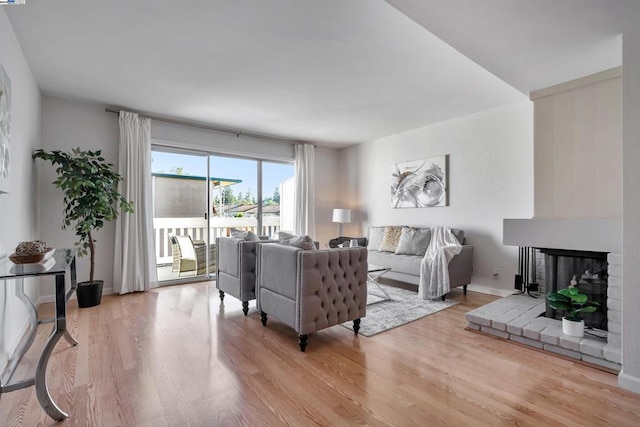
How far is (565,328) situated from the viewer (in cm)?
246

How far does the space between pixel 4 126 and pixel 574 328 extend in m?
4.36

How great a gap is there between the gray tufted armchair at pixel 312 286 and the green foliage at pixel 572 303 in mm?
1552

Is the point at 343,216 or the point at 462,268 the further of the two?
the point at 343,216

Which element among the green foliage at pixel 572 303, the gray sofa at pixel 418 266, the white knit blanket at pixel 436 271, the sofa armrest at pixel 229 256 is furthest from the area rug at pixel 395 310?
the sofa armrest at pixel 229 256

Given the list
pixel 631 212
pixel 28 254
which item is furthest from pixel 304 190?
pixel 631 212

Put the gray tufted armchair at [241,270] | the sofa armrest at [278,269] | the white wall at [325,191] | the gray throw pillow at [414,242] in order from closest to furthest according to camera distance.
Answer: the sofa armrest at [278,269], the gray tufted armchair at [241,270], the gray throw pillow at [414,242], the white wall at [325,191]

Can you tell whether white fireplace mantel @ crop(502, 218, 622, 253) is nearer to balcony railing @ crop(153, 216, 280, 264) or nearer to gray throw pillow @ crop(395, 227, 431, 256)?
gray throw pillow @ crop(395, 227, 431, 256)

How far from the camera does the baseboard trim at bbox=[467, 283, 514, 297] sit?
406cm

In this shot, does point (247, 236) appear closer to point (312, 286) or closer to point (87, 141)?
point (312, 286)

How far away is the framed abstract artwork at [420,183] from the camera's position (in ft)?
15.7

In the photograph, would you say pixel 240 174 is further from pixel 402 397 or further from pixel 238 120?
pixel 402 397

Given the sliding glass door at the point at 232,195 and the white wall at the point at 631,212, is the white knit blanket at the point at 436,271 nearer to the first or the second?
the white wall at the point at 631,212

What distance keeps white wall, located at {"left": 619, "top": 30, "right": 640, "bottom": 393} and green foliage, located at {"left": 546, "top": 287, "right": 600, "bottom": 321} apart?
45 centimetres

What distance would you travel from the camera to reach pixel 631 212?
6.33 ft
